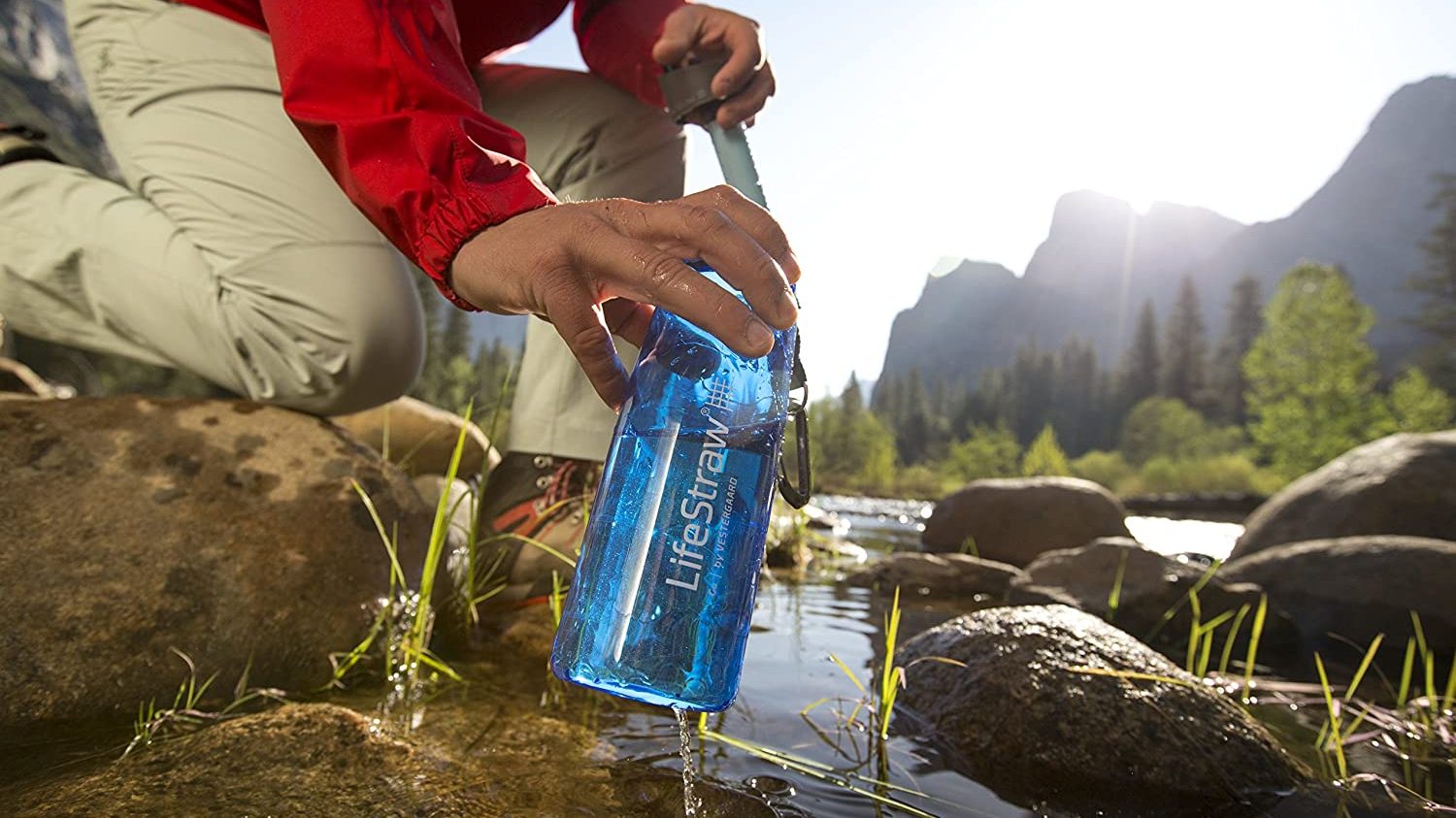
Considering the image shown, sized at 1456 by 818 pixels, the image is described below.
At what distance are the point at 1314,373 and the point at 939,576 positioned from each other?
132 feet

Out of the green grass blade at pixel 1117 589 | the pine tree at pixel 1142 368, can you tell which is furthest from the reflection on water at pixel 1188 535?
the pine tree at pixel 1142 368

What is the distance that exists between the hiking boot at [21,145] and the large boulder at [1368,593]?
5178 mm

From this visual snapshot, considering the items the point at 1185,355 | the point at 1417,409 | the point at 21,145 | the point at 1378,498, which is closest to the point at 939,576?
the point at 1378,498

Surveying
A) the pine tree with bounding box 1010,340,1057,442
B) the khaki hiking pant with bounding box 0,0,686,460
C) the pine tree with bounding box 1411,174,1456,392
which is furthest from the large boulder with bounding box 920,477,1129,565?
the pine tree with bounding box 1010,340,1057,442

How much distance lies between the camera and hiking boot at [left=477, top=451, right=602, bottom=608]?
2.51m

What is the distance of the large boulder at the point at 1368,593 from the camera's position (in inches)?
142

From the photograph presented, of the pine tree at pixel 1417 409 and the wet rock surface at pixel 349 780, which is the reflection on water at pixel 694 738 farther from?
the pine tree at pixel 1417 409

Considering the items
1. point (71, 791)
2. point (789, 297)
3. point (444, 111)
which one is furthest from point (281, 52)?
point (71, 791)

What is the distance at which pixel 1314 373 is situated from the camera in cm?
3569

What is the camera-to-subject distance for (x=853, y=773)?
1.62 m

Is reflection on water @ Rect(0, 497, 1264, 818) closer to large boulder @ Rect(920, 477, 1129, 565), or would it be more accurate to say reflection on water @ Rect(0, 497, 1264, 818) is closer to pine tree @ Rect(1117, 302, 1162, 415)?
large boulder @ Rect(920, 477, 1129, 565)

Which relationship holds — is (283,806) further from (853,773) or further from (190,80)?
(190,80)

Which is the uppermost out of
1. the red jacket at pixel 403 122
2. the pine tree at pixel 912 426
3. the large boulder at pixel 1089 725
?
the pine tree at pixel 912 426

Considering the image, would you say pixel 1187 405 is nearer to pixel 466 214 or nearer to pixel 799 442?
pixel 799 442
